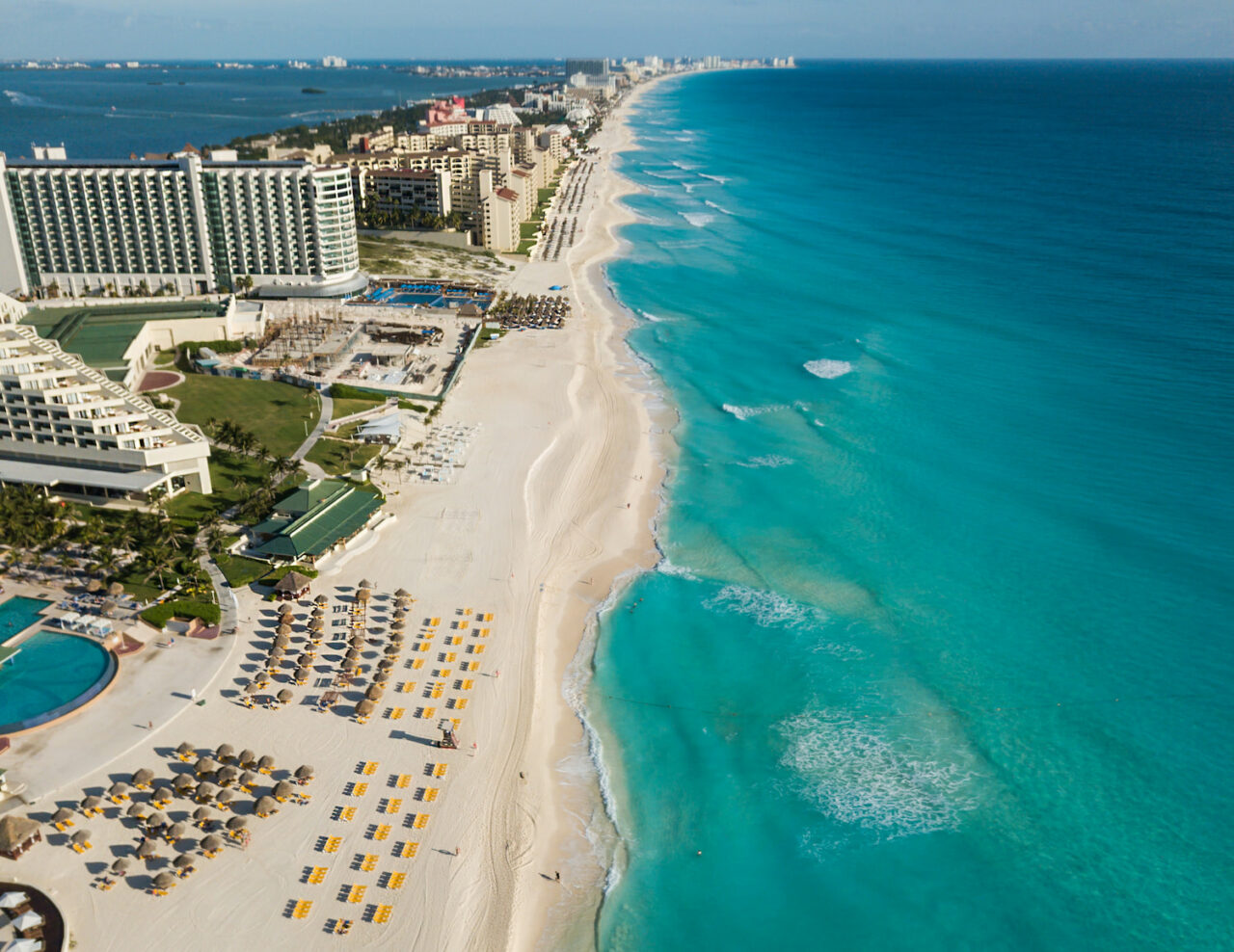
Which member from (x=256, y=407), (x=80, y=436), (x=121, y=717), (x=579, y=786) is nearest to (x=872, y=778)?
(x=579, y=786)

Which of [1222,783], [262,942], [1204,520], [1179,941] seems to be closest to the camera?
[262,942]

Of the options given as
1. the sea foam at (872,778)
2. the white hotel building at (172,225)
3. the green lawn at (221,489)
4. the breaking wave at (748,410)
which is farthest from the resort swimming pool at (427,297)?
the sea foam at (872,778)

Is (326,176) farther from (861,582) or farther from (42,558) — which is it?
(861,582)

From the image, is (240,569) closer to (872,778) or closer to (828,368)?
(872,778)

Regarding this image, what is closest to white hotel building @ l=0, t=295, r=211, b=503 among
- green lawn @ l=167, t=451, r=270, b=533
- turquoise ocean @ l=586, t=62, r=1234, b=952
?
green lawn @ l=167, t=451, r=270, b=533

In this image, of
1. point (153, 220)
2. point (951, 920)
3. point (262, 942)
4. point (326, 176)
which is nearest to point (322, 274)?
point (326, 176)

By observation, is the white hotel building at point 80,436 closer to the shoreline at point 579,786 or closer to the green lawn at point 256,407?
the green lawn at point 256,407
